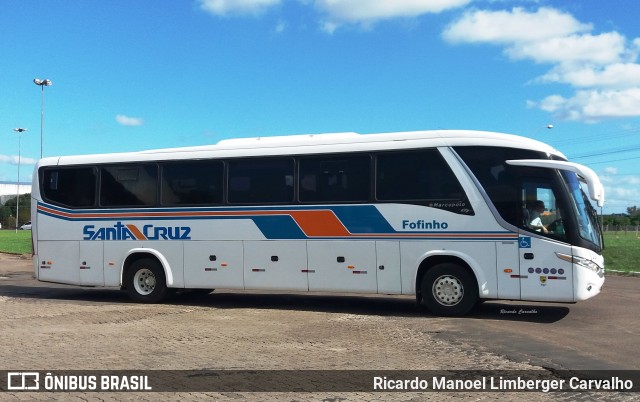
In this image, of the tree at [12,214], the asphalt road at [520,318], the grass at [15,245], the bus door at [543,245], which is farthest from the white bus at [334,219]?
the tree at [12,214]

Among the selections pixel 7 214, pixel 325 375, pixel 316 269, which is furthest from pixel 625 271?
pixel 7 214

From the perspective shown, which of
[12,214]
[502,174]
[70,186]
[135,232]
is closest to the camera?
[502,174]

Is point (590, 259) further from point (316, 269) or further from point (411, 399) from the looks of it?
point (411, 399)

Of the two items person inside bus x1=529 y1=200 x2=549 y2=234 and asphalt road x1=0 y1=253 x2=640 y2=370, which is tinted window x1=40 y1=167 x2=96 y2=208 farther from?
person inside bus x1=529 y1=200 x2=549 y2=234

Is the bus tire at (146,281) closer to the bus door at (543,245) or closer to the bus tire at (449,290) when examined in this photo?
the bus tire at (449,290)

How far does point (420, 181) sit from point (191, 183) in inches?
199

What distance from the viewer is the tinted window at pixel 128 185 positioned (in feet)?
45.6

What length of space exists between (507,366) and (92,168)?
10.7 metres

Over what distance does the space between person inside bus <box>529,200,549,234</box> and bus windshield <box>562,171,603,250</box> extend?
0.52 m

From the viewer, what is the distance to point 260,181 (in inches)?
509

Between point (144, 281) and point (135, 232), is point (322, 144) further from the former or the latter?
point (144, 281)

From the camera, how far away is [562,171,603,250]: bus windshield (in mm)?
10742

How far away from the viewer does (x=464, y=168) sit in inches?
444

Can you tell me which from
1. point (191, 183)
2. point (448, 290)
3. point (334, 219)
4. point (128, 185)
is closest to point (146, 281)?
point (128, 185)
